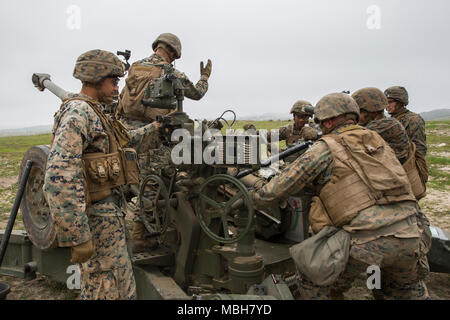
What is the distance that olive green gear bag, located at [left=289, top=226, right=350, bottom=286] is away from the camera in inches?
111

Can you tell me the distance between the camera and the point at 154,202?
4.13 meters

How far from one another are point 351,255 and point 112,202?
194cm

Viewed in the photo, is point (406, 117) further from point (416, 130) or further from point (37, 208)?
point (37, 208)

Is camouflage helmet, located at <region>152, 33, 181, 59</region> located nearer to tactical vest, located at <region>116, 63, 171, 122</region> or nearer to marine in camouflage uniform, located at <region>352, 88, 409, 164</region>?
tactical vest, located at <region>116, 63, 171, 122</region>

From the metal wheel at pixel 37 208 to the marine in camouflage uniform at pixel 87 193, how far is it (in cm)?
109

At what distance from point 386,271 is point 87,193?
254cm

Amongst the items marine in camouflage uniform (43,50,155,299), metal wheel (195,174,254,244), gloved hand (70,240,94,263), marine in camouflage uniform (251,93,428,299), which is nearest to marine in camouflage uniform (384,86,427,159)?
marine in camouflage uniform (251,93,428,299)

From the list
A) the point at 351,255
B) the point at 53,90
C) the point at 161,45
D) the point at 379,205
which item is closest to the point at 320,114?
the point at 379,205

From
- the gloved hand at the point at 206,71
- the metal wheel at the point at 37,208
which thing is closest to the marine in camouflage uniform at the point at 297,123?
the gloved hand at the point at 206,71

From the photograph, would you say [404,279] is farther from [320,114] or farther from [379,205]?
[320,114]

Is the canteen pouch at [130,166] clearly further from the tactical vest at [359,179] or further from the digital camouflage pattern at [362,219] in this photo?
the tactical vest at [359,179]

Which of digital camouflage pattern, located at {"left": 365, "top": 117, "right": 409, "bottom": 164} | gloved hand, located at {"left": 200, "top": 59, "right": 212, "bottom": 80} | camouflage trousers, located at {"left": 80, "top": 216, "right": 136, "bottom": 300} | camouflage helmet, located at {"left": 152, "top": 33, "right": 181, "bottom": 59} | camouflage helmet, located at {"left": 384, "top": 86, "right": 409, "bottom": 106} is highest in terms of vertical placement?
camouflage helmet, located at {"left": 152, "top": 33, "right": 181, "bottom": 59}

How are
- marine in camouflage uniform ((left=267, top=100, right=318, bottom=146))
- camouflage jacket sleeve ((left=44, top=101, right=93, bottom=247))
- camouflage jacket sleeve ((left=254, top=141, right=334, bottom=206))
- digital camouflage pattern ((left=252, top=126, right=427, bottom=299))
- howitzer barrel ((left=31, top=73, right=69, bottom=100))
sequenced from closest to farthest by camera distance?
1. camouflage jacket sleeve ((left=44, top=101, right=93, bottom=247))
2. digital camouflage pattern ((left=252, top=126, right=427, bottom=299))
3. camouflage jacket sleeve ((left=254, top=141, right=334, bottom=206))
4. howitzer barrel ((left=31, top=73, right=69, bottom=100))
5. marine in camouflage uniform ((left=267, top=100, right=318, bottom=146))

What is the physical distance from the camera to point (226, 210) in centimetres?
340
